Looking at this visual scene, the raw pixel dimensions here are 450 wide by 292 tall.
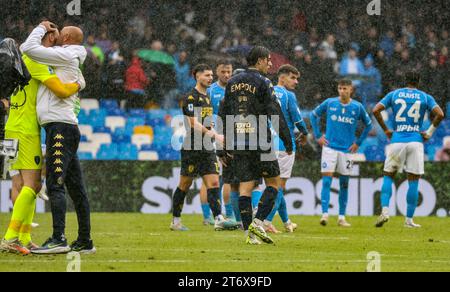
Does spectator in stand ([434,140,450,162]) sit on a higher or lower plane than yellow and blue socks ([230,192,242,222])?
higher

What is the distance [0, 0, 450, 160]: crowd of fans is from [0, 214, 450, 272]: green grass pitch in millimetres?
5308

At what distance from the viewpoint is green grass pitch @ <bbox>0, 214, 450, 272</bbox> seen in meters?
9.09

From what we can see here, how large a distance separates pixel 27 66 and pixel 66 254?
1.89m

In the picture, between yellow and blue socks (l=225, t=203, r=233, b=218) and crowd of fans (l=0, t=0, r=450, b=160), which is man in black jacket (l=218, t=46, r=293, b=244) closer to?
yellow and blue socks (l=225, t=203, r=233, b=218)

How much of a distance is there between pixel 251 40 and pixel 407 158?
22.1 ft

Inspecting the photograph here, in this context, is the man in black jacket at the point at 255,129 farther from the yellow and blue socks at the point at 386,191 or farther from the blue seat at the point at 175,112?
the blue seat at the point at 175,112

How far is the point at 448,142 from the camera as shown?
67.1 ft

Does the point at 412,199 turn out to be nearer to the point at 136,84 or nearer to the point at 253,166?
the point at 253,166

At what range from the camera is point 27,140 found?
32.8 ft

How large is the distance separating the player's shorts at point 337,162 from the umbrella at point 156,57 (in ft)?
18.2

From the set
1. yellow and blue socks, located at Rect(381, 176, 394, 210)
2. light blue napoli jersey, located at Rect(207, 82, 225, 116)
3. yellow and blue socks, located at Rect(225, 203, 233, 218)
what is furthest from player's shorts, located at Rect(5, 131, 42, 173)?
yellow and blue socks, located at Rect(381, 176, 394, 210)

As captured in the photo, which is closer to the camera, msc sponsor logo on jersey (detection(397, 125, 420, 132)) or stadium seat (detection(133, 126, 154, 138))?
msc sponsor logo on jersey (detection(397, 125, 420, 132))
